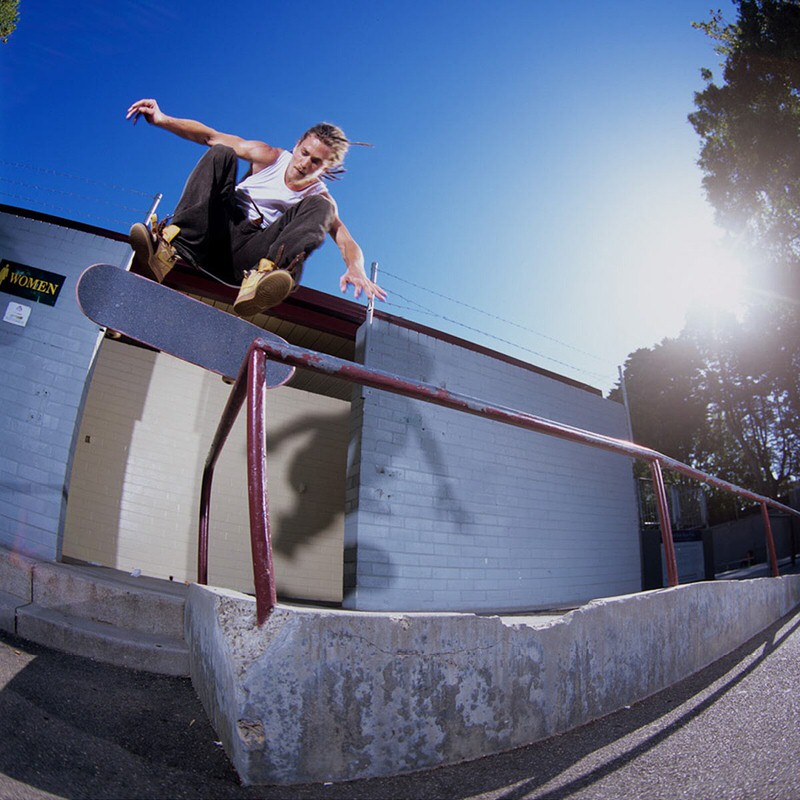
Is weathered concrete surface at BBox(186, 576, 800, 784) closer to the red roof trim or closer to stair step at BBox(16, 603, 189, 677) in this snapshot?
stair step at BBox(16, 603, 189, 677)

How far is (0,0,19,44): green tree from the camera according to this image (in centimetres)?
607

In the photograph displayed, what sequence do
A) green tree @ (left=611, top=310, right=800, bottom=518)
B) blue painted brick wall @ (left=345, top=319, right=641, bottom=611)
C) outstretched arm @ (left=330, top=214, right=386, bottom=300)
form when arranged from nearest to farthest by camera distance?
outstretched arm @ (left=330, top=214, right=386, bottom=300) → blue painted brick wall @ (left=345, top=319, right=641, bottom=611) → green tree @ (left=611, top=310, right=800, bottom=518)

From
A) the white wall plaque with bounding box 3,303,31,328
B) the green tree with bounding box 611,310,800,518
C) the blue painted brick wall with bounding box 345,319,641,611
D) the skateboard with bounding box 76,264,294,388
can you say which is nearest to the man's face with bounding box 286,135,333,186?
the skateboard with bounding box 76,264,294,388

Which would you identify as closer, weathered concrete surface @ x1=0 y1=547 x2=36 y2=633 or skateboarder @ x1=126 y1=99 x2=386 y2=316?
weathered concrete surface @ x1=0 y1=547 x2=36 y2=633

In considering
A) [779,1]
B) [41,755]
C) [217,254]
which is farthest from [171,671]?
[779,1]

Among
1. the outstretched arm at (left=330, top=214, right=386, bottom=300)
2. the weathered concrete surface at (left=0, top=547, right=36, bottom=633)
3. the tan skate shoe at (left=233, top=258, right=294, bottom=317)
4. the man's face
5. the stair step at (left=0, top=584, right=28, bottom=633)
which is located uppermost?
the man's face

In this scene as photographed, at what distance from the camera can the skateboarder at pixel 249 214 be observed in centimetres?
328

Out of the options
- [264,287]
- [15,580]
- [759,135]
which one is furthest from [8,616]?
[759,135]

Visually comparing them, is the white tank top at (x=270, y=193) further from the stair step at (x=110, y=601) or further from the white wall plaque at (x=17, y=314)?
the stair step at (x=110, y=601)

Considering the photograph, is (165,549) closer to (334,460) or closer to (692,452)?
(334,460)

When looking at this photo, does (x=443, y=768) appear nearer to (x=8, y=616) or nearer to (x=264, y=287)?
(x=8, y=616)

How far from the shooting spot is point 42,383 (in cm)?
366

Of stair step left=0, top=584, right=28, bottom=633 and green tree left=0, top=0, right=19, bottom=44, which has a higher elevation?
green tree left=0, top=0, right=19, bottom=44

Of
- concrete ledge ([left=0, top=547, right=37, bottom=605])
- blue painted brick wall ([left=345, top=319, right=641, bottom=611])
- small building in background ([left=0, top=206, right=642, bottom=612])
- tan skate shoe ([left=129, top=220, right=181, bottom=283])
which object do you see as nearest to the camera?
concrete ledge ([left=0, top=547, right=37, bottom=605])
